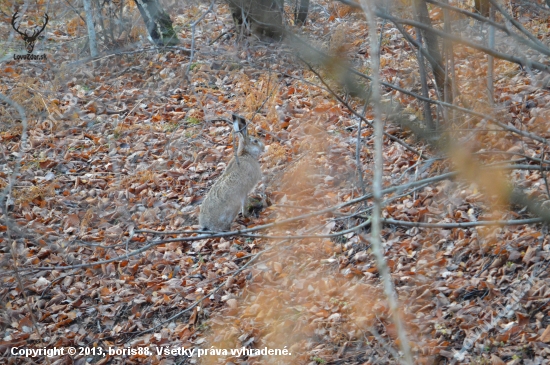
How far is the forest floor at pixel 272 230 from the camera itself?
4.82 meters

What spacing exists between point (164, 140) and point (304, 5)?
12.7 ft

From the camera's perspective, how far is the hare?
6992 mm

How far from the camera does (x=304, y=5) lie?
1115 centimetres

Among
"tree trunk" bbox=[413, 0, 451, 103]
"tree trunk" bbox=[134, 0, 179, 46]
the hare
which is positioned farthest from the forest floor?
"tree trunk" bbox=[134, 0, 179, 46]

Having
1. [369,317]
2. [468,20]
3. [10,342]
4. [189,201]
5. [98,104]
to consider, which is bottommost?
[10,342]

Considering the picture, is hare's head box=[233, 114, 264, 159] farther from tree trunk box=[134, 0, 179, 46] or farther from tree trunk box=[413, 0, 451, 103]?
tree trunk box=[134, 0, 179, 46]

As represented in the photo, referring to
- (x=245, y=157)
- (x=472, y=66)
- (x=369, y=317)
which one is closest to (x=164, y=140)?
(x=245, y=157)

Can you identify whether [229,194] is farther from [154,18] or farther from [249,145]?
[154,18]

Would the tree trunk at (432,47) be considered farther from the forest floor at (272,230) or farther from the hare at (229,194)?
the hare at (229,194)

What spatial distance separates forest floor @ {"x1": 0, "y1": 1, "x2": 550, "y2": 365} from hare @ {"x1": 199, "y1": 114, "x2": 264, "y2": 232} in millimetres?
239

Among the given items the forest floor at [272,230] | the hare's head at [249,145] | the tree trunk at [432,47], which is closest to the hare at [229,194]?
the hare's head at [249,145]

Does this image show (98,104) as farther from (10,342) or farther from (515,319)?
(515,319)

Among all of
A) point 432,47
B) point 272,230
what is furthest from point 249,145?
point 432,47

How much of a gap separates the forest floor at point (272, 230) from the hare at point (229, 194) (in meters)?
0.24
